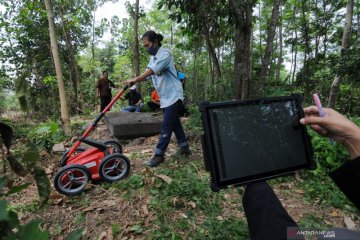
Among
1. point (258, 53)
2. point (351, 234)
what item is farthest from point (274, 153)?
point (258, 53)

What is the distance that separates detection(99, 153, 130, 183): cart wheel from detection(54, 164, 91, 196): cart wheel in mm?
213

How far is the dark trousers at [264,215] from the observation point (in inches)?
45.5

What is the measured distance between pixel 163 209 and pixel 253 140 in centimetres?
176

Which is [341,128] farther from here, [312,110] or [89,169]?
[89,169]

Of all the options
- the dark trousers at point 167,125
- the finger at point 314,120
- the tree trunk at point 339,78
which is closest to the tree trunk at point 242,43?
the dark trousers at point 167,125

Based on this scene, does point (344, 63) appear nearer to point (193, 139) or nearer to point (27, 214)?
point (193, 139)

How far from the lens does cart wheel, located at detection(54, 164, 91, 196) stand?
3.26 m

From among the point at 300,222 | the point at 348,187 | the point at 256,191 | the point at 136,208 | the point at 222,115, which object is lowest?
the point at 300,222

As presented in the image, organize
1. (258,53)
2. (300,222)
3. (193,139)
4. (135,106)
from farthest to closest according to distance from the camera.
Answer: (258,53) → (135,106) → (193,139) → (300,222)

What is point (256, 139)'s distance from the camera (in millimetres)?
1427

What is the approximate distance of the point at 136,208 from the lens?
2938 millimetres

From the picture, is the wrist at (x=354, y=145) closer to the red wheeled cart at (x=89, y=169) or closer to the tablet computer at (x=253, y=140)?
the tablet computer at (x=253, y=140)

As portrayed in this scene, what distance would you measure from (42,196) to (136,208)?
2086mm

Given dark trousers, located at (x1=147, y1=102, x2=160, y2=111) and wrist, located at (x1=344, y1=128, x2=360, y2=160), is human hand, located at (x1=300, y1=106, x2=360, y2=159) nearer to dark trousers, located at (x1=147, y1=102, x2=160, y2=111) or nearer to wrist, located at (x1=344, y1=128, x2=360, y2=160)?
wrist, located at (x1=344, y1=128, x2=360, y2=160)
